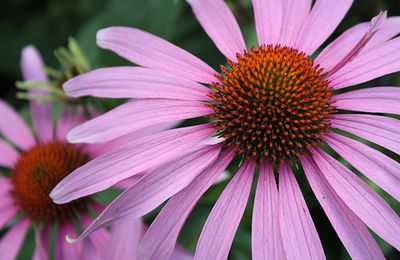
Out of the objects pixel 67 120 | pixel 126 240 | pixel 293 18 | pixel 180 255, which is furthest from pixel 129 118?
pixel 67 120

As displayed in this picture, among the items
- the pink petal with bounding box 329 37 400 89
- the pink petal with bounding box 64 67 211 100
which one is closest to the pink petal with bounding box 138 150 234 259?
the pink petal with bounding box 64 67 211 100

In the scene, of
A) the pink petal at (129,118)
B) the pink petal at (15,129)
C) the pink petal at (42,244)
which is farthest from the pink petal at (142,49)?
the pink petal at (15,129)

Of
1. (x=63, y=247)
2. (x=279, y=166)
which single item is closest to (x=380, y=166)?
(x=279, y=166)

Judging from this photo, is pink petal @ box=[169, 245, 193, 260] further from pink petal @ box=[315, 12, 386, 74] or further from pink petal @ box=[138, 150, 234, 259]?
pink petal @ box=[315, 12, 386, 74]

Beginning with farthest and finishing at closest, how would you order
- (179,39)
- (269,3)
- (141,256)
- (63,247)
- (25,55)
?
(179,39) < (25,55) < (63,247) < (269,3) < (141,256)

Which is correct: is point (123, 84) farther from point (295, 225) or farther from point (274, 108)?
point (295, 225)

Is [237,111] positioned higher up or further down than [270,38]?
further down

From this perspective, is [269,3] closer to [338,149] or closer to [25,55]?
[338,149]
